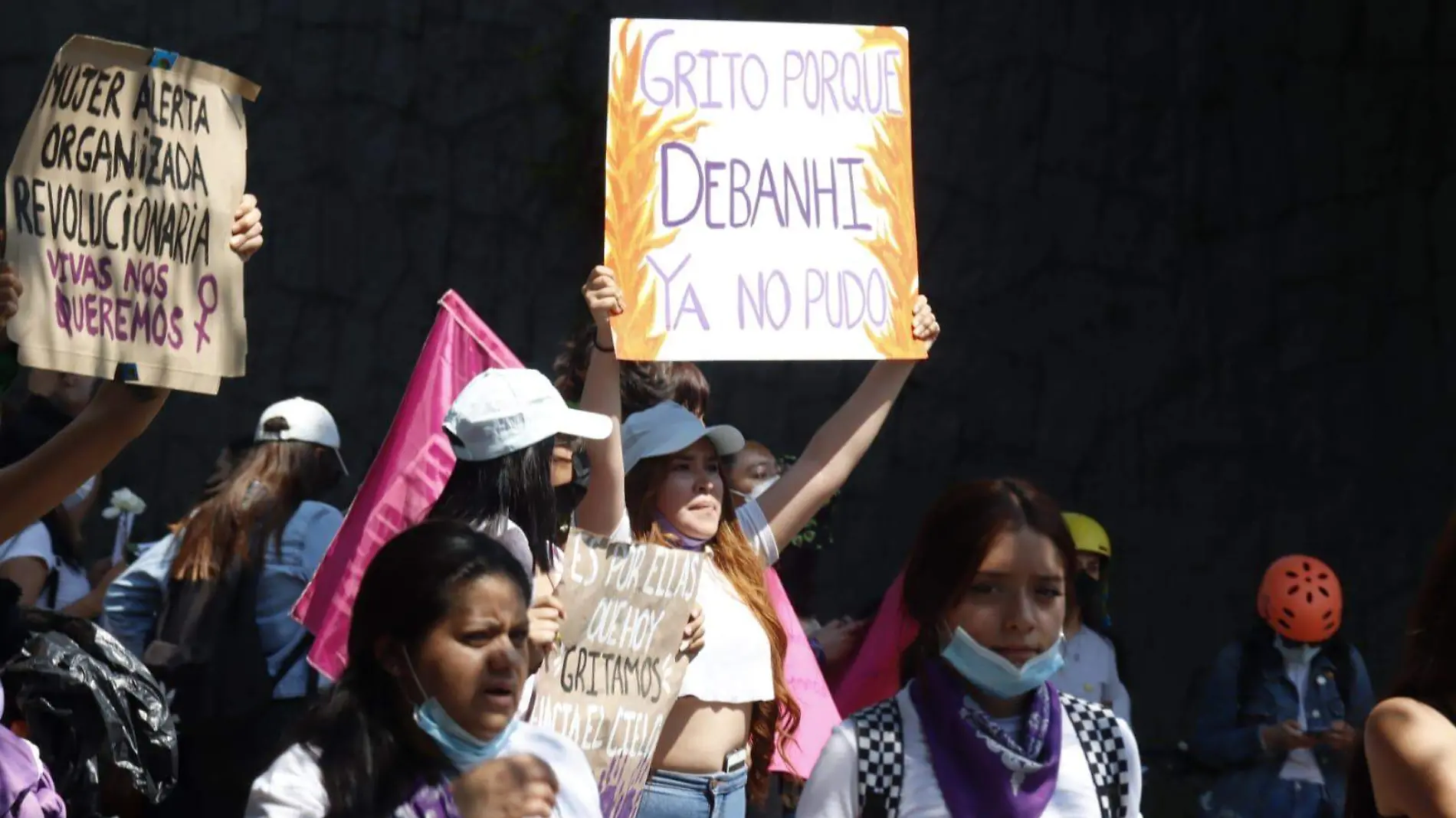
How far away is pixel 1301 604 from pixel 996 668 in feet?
11.8

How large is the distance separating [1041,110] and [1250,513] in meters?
2.00

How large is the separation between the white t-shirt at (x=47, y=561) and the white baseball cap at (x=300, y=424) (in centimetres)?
66

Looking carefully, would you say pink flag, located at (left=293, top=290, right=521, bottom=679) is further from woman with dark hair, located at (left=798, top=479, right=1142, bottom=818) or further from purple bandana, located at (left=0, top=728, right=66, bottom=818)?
woman with dark hair, located at (left=798, top=479, right=1142, bottom=818)

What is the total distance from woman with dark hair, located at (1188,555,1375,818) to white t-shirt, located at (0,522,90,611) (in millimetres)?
3498

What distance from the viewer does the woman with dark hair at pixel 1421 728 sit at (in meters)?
3.02

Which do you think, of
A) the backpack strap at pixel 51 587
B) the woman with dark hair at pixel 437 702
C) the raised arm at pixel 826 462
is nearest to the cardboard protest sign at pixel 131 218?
the woman with dark hair at pixel 437 702

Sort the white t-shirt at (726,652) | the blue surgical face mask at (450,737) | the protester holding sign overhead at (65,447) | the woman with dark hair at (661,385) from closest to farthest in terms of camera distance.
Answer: the blue surgical face mask at (450,737), the protester holding sign overhead at (65,447), the white t-shirt at (726,652), the woman with dark hair at (661,385)

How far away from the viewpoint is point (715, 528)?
4461 millimetres

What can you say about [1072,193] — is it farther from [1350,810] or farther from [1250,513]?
[1350,810]

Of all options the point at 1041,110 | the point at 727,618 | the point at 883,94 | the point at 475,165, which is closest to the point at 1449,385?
the point at 1041,110

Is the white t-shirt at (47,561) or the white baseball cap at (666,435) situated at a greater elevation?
the white baseball cap at (666,435)

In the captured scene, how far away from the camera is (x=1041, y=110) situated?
9.31m

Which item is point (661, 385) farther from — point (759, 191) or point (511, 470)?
point (511, 470)

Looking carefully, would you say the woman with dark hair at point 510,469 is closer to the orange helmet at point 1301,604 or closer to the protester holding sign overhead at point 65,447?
the protester holding sign overhead at point 65,447
